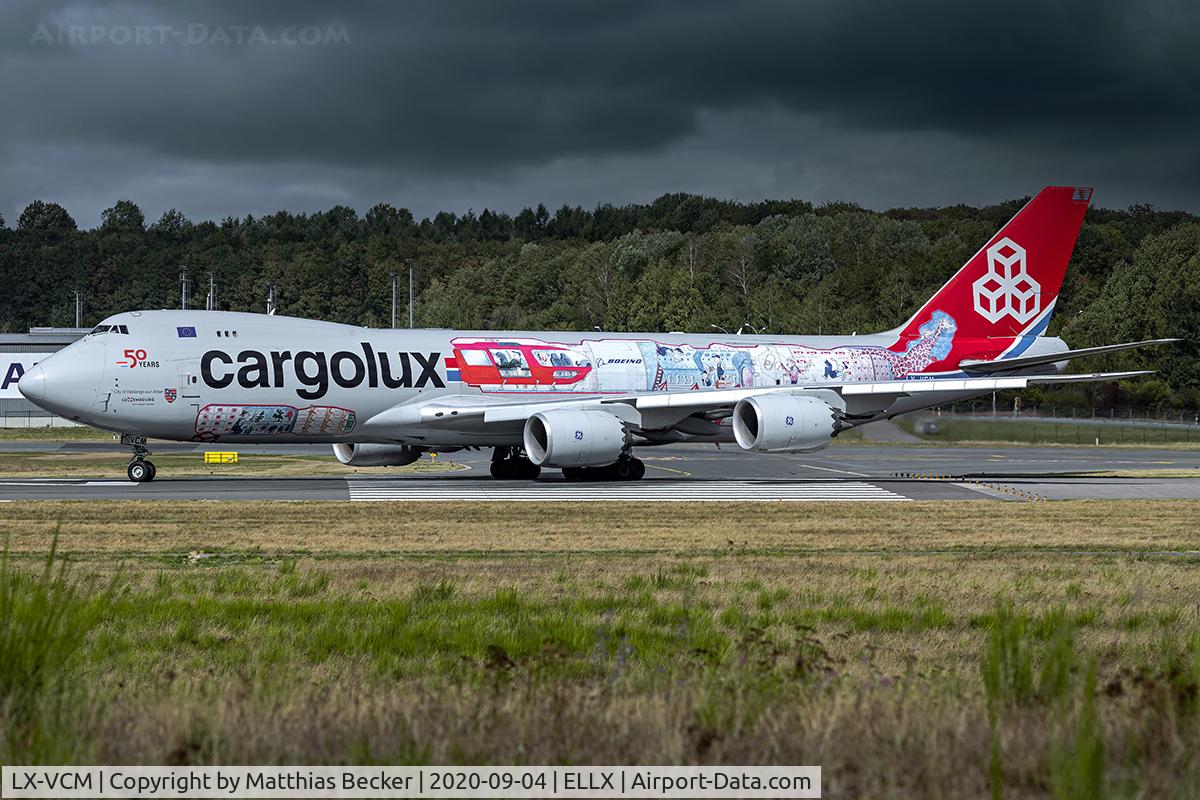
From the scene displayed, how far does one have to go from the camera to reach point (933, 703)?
7461mm

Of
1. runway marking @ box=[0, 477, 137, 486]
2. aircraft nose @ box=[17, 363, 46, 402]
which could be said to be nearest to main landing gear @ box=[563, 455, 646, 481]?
runway marking @ box=[0, 477, 137, 486]

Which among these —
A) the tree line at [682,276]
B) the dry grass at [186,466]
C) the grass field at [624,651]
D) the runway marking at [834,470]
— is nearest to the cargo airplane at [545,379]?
the runway marking at [834,470]

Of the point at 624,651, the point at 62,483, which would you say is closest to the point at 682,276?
the point at 62,483

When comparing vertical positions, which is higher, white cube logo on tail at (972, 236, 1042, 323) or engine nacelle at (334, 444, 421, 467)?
white cube logo on tail at (972, 236, 1042, 323)

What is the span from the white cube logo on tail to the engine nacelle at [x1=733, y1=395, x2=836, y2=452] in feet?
28.5

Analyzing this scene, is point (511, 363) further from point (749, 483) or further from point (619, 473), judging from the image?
point (749, 483)

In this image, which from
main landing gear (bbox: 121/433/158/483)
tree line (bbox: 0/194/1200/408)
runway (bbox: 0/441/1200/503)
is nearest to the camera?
runway (bbox: 0/441/1200/503)

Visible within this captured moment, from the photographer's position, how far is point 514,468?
35719 millimetres

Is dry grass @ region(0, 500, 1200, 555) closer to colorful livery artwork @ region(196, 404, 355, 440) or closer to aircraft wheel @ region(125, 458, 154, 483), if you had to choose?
colorful livery artwork @ region(196, 404, 355, 440)

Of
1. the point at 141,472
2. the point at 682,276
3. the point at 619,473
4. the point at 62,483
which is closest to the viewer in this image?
the point at 62,483

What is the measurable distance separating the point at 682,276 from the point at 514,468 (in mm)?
66802

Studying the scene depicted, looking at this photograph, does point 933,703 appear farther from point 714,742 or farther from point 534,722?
point 534,722

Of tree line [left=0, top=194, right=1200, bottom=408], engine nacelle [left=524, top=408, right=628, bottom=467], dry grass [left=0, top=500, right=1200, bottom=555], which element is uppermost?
tree line [left=0, top=194, right=1200, bottom=408]

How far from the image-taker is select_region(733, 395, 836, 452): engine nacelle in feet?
107
